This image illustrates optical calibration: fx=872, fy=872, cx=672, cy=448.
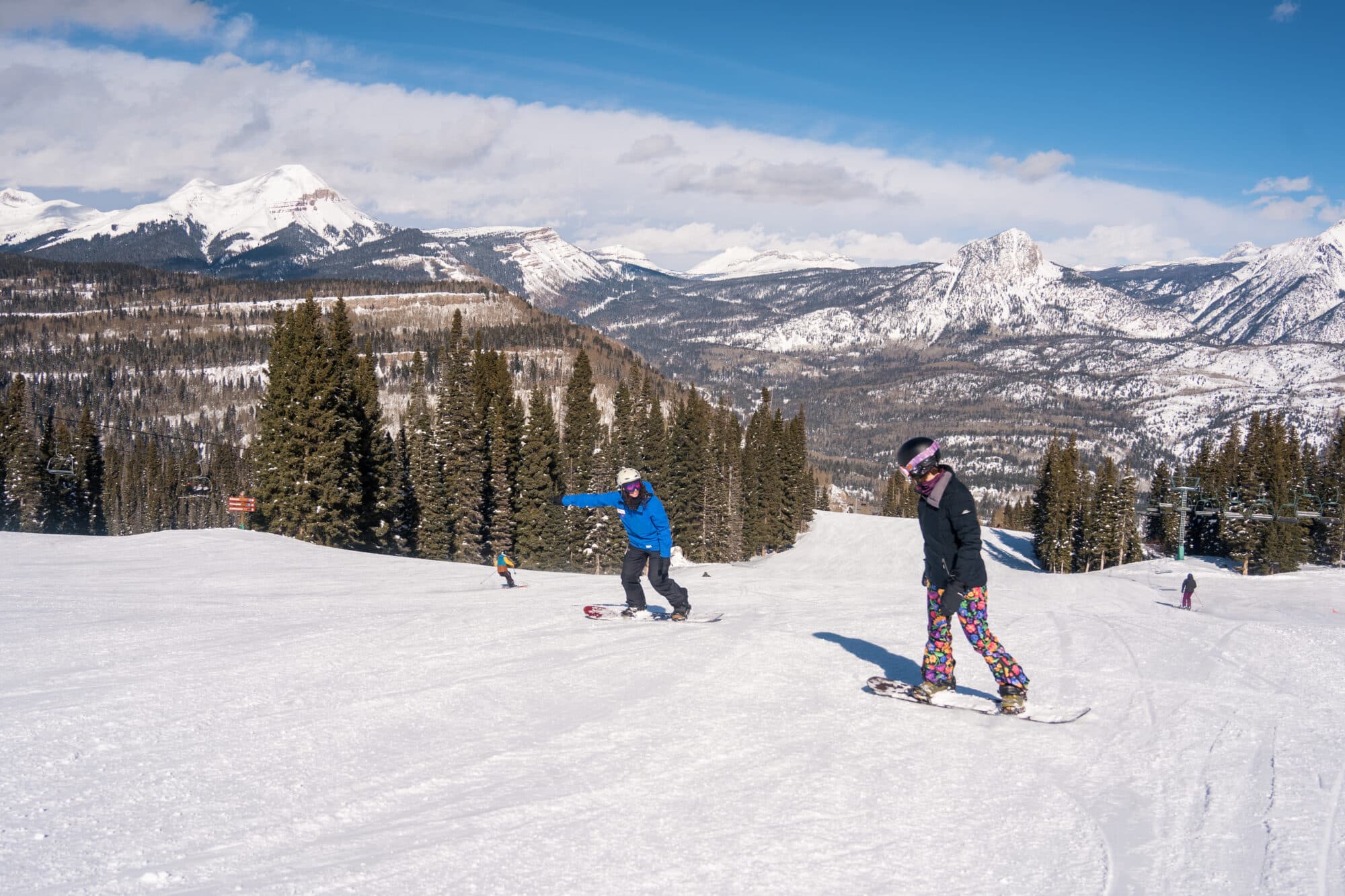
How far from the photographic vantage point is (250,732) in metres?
6.51

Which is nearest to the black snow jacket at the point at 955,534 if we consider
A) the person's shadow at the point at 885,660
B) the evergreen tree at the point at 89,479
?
the person's shadow at the point at 885,660

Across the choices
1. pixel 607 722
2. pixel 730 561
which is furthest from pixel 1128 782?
pixel 730 561

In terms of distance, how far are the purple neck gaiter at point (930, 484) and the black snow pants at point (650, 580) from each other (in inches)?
197

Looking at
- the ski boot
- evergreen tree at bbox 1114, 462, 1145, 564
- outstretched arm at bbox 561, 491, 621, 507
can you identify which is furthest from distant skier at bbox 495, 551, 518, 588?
evergreen tree at bbox 1114, 462, 1145, 564

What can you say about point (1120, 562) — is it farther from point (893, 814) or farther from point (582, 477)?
point (893, 814)

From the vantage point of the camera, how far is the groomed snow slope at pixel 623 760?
4.59 m

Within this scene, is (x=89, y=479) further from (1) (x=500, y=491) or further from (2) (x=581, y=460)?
(1) (x=500, y=491)

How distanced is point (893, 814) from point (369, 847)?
3.11 m

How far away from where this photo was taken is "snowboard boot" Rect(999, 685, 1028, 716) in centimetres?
812

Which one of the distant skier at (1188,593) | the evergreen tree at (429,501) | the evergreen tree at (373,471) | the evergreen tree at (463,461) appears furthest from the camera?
the evergreen tree at (429,501)

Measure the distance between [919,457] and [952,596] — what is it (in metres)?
1.38

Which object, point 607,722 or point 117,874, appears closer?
point 117,874

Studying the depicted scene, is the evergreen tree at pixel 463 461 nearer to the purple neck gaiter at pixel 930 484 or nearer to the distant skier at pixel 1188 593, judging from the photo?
the distant skier at pixel 1188 593

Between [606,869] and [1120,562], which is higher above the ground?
[606,869]
